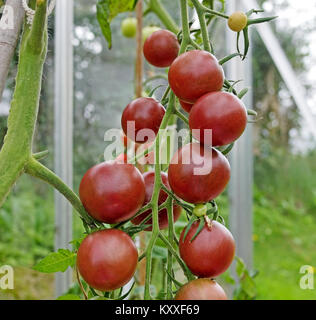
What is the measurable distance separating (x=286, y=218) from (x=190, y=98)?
2264mm

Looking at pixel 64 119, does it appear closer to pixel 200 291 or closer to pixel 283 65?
pixel 283 65

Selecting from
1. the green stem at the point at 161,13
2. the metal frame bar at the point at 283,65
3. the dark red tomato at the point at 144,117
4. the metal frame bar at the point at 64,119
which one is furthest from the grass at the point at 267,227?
the dark red tomato at the point at 144,117

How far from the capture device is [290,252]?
2512 mm

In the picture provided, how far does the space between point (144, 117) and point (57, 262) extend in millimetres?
146

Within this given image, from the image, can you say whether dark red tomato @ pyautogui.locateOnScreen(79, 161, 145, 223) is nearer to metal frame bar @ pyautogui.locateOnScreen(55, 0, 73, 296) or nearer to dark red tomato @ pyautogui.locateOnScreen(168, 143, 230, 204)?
dark red tomato @ pyautogui.locateOnScreen(168, 143, 230, 204)

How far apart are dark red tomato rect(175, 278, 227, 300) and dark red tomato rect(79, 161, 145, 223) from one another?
6 cm

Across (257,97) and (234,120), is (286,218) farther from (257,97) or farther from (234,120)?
(234,120)

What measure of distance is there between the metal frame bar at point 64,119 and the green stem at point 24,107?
1.30 metres

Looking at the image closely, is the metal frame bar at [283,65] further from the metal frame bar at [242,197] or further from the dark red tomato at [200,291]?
the dark red tomato at [200,291]

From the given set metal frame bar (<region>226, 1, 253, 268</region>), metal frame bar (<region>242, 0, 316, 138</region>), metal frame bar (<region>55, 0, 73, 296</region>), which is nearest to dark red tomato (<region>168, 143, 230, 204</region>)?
metal frame bar (<region>242, 0, 316, 138</region>)

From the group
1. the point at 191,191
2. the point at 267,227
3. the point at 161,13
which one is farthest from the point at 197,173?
the point at 267,227

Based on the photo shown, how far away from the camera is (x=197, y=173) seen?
1.01 feet

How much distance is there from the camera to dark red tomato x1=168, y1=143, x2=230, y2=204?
1.01 ft
